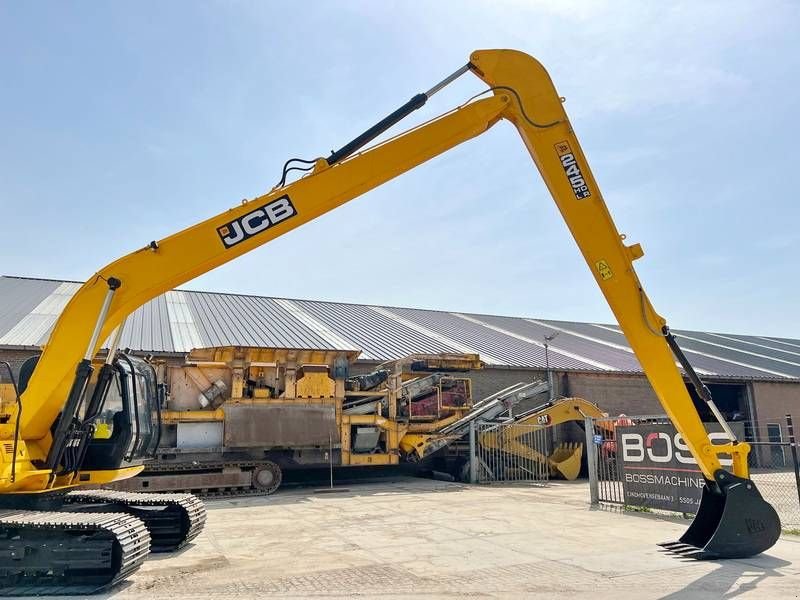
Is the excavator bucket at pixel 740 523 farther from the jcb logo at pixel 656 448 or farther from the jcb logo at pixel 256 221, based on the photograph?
the jcb logo at pixel 256 221

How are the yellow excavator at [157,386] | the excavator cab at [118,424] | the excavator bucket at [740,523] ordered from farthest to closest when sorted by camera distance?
the excavator cab at [118,424] → the excavator bucket at [740,523] → the yellow excavator at [157,386]

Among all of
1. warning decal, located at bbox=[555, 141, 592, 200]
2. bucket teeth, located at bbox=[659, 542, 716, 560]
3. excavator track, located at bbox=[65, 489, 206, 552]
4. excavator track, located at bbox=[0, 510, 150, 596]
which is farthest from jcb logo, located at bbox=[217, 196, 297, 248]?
bucket teeth, located at bbox=[659, 542, 716, 560]

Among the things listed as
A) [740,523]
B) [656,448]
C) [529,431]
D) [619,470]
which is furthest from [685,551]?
[529,431]

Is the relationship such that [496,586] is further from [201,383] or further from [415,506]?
[201,383]

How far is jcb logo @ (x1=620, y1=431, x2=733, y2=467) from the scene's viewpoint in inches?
440

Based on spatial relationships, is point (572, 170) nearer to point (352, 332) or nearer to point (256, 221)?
point (256, 221)

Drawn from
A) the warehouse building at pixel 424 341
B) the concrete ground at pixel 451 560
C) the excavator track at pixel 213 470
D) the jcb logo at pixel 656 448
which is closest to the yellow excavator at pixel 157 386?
the concrete ground at pixel 451 560

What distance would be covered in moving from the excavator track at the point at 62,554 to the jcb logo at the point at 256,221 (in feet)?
10.9

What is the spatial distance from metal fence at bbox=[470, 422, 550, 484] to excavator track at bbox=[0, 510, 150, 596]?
14.0 m

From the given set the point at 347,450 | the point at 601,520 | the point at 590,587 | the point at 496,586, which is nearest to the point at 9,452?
the point at 496,586

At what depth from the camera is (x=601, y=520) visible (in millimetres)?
10977

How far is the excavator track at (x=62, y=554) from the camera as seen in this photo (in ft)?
21.0

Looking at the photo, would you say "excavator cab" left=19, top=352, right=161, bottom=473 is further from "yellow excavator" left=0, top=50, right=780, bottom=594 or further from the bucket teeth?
the bucket teeth

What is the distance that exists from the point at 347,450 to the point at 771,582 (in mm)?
12733
